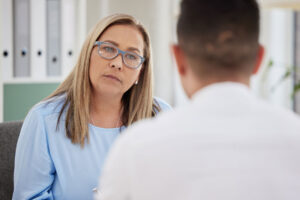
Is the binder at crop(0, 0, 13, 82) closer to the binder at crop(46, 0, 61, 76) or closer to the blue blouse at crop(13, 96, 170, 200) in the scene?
the binder at crop(46, 0, 61, 76)

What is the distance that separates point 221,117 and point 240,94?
6 centimetres

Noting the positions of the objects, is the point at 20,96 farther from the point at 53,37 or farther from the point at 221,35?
the point at 221,35

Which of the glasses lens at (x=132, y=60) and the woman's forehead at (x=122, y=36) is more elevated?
the woman's forehead at (x=122, y=36)

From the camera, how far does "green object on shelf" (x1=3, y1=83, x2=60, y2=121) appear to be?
2.82m

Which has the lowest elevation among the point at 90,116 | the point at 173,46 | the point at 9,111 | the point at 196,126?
the point at 9,111

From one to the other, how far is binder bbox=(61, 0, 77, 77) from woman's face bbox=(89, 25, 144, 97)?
1.51 metres

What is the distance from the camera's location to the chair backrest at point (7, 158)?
5.12 feet

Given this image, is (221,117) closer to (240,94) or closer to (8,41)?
(240,94)


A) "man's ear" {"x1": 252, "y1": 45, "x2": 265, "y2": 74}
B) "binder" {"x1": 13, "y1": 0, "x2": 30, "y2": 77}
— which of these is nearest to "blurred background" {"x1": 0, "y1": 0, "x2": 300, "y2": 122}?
"binder" {"x1": 13, "y1": 0, "x2": 30, "y2": 77}

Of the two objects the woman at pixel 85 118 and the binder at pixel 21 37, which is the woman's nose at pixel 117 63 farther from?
the binder at pixel 21 37

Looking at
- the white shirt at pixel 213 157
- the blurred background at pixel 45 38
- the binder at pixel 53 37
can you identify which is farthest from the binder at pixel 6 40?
the white shirt at pixel 213 157

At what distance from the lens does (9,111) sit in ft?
9.25

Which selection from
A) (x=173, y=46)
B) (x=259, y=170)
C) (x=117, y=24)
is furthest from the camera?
(x=117, y=24)

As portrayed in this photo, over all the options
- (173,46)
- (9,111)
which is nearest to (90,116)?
(173,46)
